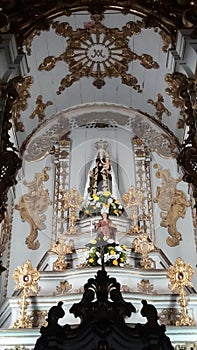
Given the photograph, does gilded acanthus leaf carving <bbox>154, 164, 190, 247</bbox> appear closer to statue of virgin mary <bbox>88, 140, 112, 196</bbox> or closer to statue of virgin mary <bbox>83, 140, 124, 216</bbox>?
statue of virgin mary <bbox>83, 140, 124, 216</bbox>

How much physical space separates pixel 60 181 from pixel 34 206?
4.30ft

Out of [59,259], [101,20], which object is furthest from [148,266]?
[101,20]

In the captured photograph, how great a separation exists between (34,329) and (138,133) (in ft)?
10.5

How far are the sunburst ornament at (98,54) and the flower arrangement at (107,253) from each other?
2459mm

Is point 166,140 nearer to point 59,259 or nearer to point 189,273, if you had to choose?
point 189,273

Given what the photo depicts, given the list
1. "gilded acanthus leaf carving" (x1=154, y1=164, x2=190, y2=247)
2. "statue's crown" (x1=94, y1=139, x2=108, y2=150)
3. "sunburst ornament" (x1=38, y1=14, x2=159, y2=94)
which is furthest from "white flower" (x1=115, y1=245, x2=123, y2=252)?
"sunburst ornament" (x1=38, y1=14, x2=159, y2=94)

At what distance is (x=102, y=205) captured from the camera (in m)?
8.21

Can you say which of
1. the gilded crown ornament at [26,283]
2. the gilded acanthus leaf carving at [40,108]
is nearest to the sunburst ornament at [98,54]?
the gilded acanthus leaf carving at [40,108]

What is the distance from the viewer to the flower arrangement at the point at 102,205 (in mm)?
8188

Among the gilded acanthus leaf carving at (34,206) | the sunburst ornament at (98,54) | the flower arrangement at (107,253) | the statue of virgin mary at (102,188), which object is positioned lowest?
the flower arrangement at (107,253)

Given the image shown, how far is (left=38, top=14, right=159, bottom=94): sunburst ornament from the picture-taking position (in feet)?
22.3

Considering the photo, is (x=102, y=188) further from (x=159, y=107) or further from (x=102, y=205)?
(x=159, y=107)

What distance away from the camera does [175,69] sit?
18.5 feet

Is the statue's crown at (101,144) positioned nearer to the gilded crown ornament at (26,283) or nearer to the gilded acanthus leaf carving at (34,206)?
the gilded acanthus leaf carving at (34,206)
